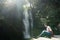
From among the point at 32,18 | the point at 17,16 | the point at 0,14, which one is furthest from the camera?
the point at 32,18

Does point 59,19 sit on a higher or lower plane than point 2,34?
higher

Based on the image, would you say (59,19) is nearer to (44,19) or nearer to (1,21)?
(44,19)

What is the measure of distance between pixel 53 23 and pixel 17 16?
20.3 ft

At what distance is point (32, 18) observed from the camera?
576 inches

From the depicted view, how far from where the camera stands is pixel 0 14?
8.42 metres

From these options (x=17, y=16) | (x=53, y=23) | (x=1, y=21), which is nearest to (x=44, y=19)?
(x=53, y=23)

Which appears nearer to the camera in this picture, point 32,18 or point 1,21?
point 1,21

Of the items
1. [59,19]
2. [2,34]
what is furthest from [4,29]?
[59,19]

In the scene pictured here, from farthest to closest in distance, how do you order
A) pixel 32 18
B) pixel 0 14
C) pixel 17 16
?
pixel 32 18 < pixel 17 16 < pixel 0 14

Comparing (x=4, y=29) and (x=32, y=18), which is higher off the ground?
(x=32, y=18)

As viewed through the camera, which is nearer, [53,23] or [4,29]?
[4,29]

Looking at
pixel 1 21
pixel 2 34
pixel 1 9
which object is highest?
pixel 1 9

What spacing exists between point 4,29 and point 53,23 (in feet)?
22.4

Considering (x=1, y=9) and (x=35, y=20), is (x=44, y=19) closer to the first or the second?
(x=35, y=20)
